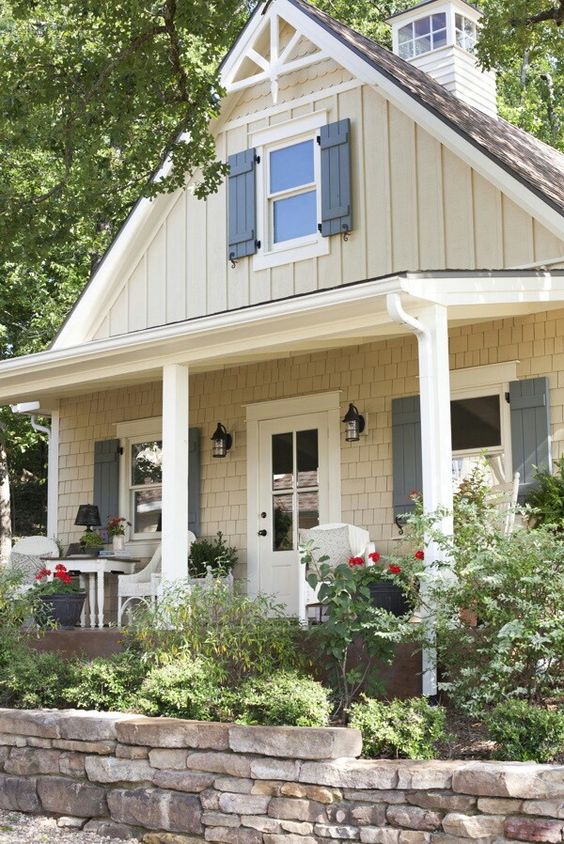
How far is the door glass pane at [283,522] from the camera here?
9.83 meters

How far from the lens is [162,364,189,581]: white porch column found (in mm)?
8031

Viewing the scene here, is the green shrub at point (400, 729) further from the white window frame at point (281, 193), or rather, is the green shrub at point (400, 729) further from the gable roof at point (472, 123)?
the white window frame at point (281, 193)

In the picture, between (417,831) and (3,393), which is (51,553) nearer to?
(3,393)

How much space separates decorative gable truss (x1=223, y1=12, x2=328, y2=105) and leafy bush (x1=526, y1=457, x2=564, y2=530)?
15.5 feet

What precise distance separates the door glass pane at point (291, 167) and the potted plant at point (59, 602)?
4.27 metres

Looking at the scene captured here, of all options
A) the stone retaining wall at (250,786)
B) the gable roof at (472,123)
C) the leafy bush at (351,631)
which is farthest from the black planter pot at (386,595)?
the gable roof at (472,123)

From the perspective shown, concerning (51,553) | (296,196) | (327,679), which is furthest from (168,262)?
(327,679)

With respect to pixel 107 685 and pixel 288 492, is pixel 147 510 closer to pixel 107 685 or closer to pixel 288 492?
pixel 288 492

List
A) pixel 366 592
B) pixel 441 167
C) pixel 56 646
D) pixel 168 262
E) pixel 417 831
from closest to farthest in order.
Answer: pixel 417 831, pixel 366 592, pixel 56 646, pixel 441 167, pixel 168 262

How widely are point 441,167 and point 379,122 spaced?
874 mm

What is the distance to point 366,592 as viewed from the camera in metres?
6.27

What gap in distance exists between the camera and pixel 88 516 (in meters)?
10.5

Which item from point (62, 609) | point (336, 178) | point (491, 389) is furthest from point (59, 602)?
point (336, 178)

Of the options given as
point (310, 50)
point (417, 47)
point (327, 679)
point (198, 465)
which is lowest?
point (327, 679)
